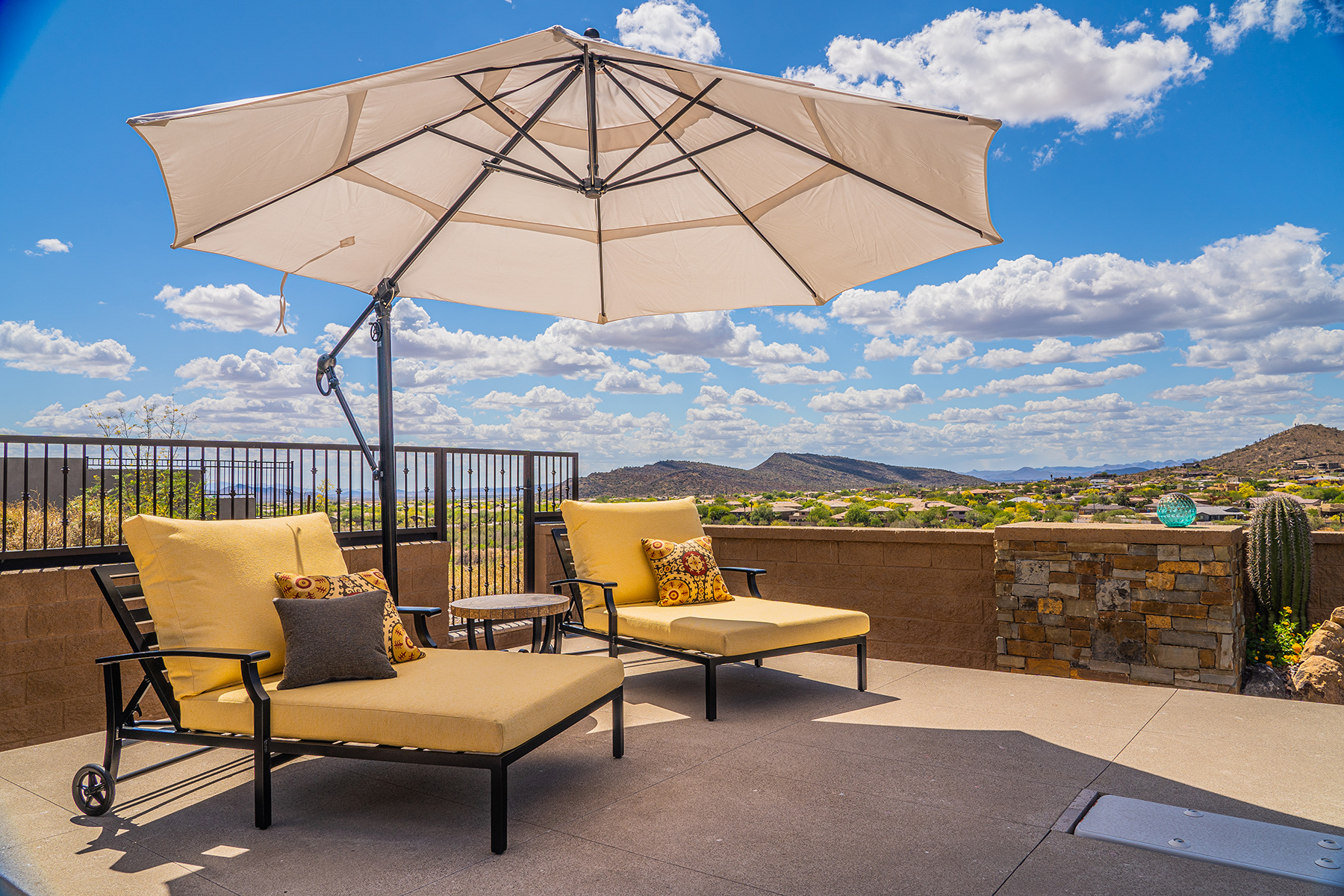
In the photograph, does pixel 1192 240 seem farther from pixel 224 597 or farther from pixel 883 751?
pixel 224 597

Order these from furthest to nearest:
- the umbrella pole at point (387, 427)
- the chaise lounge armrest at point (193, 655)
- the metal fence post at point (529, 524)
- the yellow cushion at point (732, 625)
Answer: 1. the metal fence post at point (529, 524)
2. the umbrella pole at point (387, 427)
3. the yellow cushion at point (732, 625)
4. the chaise lounge armrest at point (193, 655)

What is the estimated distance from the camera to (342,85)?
2.35 meters

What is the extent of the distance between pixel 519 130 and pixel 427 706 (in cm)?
232

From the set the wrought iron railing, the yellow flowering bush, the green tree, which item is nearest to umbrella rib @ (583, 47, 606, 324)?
the wrought iron railing

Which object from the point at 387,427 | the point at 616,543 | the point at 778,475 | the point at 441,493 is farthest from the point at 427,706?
the point at 778,475

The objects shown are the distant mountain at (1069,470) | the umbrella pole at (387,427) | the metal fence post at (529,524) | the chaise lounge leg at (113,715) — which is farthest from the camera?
the distant mountain at (1069,470)

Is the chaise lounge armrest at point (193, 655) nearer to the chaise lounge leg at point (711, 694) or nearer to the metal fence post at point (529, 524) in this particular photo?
the chaise lounge leg at point (711, 694)

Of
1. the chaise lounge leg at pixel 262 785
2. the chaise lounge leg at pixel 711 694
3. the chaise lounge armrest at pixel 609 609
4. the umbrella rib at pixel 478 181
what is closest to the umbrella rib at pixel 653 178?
the umbrella rib at pixel 478 181

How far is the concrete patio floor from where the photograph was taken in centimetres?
203

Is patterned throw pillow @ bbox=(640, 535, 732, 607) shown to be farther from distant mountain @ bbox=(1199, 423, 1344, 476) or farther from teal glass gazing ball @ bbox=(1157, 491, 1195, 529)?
distant mountain @ bbox=(1199, 423, 1344, 476)

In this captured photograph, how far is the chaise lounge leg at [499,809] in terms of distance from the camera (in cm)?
218

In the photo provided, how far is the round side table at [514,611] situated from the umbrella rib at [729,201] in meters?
2.17

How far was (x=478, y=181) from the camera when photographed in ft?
11.7

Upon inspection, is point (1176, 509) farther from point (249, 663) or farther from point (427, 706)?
point (249, 663)
